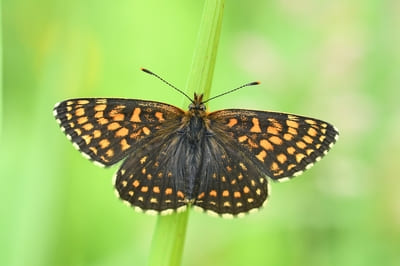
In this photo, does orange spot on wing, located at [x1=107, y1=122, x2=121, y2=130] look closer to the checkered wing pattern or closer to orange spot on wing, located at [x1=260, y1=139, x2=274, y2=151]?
the checkered wing pattern

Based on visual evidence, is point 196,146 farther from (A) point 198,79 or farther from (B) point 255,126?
(A) point 198,79

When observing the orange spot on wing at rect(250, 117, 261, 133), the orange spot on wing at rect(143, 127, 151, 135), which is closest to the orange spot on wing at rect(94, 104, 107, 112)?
the orange spot on wing at rect(143, 127, 151, 135)

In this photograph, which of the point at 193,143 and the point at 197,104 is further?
the point at 193,143

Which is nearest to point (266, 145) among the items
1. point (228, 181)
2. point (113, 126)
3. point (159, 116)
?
point (228, 181)

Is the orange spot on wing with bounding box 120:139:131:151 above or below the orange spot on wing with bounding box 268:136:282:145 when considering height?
below

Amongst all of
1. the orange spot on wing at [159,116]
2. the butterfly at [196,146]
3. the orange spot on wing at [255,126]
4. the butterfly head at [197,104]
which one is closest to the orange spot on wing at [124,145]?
the butterfly at [196,146]
